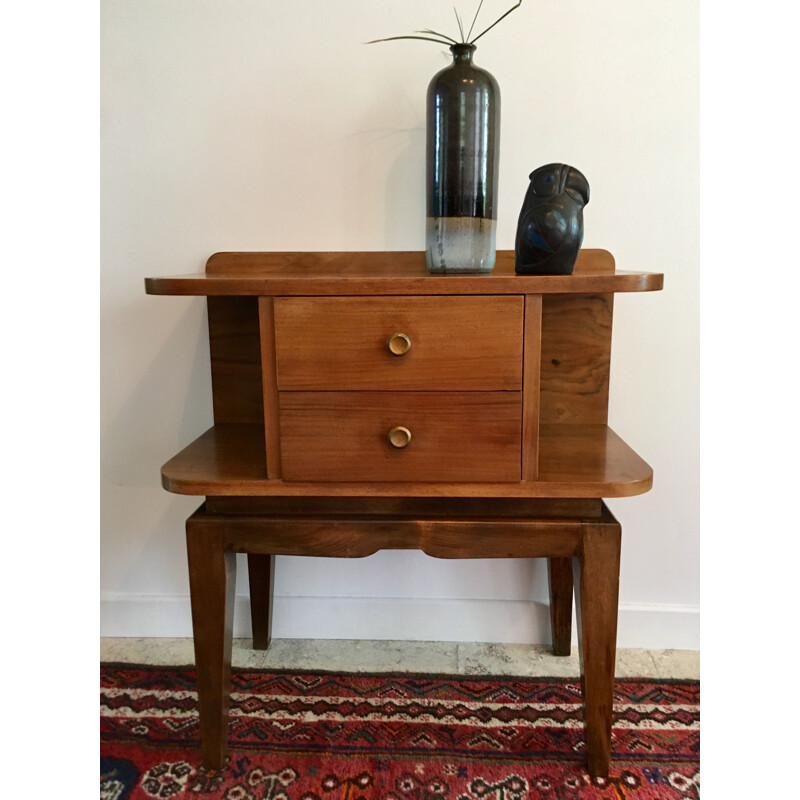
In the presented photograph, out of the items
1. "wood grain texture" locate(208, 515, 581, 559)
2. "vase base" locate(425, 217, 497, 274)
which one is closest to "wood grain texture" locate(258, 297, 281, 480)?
"wood grain texture" locate(208, 515, 581, 559)

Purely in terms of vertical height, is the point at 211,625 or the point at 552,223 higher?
the point at 552,223

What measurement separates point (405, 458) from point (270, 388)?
0.74 feet

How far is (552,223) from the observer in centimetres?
99

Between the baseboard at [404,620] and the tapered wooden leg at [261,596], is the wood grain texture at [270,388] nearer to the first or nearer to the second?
the tapered wooden leg at [261,596]

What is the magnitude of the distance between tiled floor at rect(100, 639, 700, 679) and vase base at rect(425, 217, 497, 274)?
824 millimetres

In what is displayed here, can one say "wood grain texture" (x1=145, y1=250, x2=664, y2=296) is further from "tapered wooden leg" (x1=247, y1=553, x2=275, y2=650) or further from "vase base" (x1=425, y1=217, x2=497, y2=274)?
"tapered wooden leg" (x1=247, y1=553, x2=275, y2=650)

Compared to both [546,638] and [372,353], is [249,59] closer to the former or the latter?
[372,353]

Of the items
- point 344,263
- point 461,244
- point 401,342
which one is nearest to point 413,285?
point 401,342

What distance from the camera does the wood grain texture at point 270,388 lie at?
38.3 inches

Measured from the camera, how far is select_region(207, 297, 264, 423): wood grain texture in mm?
1360

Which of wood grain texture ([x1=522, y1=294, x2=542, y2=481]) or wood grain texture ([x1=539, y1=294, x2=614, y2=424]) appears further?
wood grain texture ([x1=539, y1=294, x2=614, y2=424])

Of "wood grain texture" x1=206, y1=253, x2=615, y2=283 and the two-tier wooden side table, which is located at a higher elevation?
"wood grain texture" x1=206, y1=253, x2=615, y2=283

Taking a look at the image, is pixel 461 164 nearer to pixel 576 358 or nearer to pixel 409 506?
pixel 576 358

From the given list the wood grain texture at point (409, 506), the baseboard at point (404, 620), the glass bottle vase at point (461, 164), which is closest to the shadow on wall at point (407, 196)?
the glass bottle vase at point (461, 164)
